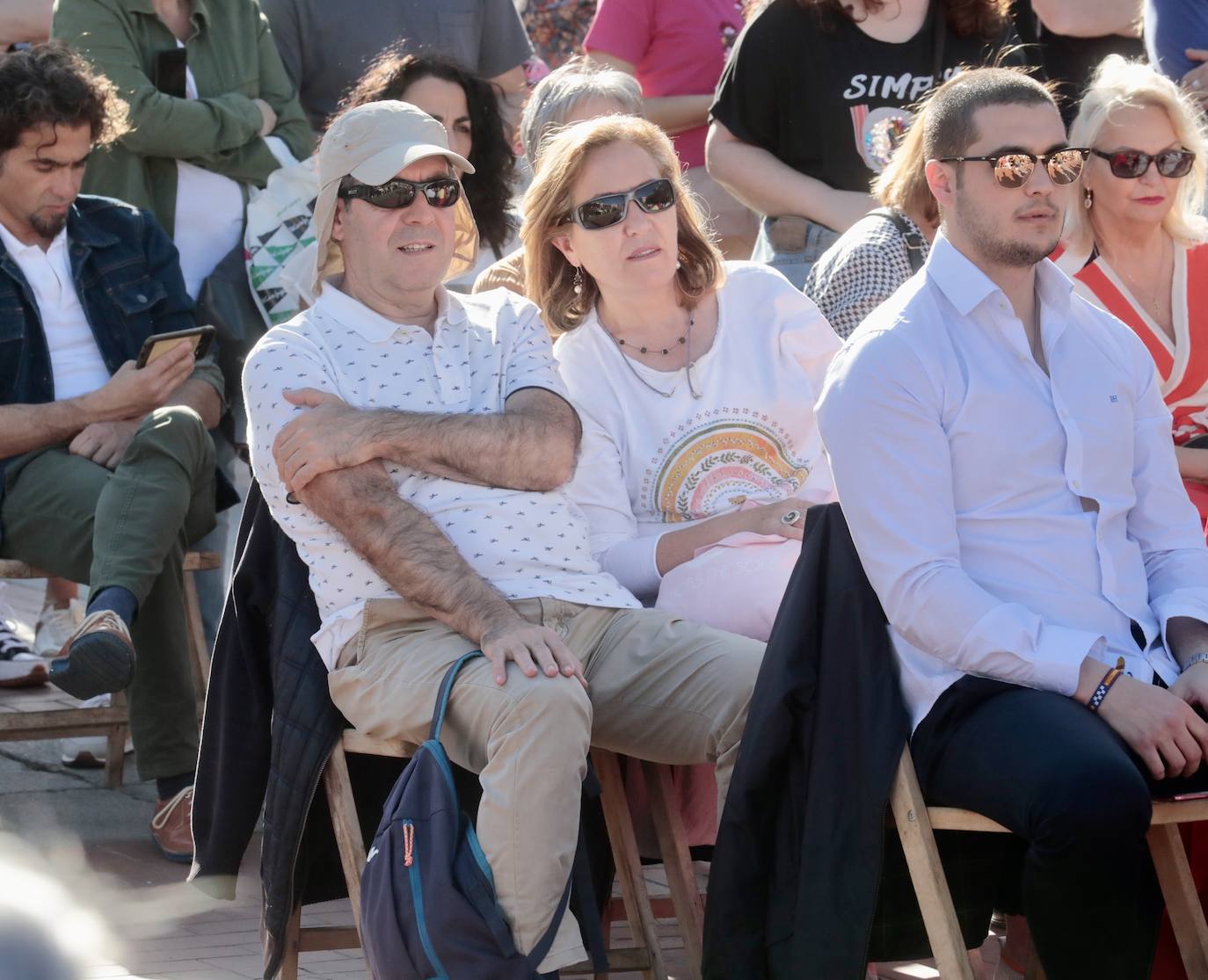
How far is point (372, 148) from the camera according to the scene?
3.62 m

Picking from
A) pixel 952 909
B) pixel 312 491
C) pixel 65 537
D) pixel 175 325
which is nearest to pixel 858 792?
pixel 952 909

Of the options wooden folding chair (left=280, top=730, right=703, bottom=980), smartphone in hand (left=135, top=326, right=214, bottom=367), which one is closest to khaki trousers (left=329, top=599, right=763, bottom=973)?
wooden folding chair (left=280, top=730, right=703, bottom=980)

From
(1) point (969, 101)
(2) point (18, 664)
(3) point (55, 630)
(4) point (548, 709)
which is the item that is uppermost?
(1) point (969, 101)

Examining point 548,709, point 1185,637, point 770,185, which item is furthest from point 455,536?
point 770,185

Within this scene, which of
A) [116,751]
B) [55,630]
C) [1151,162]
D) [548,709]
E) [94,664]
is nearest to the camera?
[548,709]

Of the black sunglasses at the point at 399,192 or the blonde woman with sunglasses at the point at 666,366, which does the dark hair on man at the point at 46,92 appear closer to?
the black sunglasses at the point at 399,192

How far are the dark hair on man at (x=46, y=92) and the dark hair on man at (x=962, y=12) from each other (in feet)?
6.77

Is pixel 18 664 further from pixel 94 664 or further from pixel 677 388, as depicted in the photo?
pixel 677 388

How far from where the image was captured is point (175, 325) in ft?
16.4

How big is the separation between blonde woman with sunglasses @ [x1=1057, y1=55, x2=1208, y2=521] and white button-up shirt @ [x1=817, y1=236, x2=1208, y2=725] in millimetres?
982

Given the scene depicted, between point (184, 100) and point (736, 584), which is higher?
point (184, 100)

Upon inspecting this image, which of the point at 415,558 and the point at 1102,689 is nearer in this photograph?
the point at 1102,689

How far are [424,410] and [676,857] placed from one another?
1.05m

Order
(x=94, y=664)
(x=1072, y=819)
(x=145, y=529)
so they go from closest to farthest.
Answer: (x=1072, y=819)
(x=94, y=664)
(x=145, y=529)
